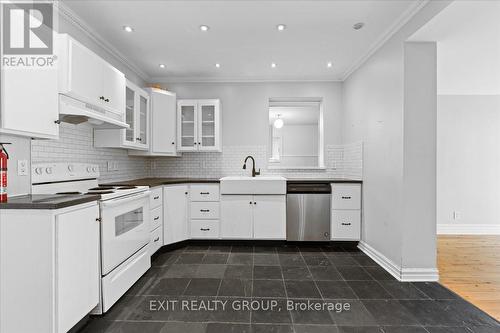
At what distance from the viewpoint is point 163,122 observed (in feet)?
12.1

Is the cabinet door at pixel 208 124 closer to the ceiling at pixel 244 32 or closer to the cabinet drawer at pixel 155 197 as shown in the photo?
the ceiling at pixel 244 32

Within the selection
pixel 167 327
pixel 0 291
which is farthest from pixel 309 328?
pixel 0 291

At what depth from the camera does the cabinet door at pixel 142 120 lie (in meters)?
3.22

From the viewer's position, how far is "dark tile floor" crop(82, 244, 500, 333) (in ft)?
5.88

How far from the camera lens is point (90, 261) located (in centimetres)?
176

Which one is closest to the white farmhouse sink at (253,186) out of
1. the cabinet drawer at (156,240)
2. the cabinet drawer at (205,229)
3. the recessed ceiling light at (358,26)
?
the cabinet drawer at (205,229)

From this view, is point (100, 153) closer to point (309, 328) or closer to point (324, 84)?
point (309, 328)

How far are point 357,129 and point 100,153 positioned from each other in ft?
11.2

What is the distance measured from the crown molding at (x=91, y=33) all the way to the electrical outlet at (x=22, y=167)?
1405 mm

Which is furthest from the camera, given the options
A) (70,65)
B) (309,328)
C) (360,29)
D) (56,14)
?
(360,29)

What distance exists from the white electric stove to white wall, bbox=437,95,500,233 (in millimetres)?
4636

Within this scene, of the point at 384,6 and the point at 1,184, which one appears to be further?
the point at 384,6

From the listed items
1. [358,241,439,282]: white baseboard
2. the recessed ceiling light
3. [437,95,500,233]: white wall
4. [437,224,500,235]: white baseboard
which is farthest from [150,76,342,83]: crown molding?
[437,224,500,235]: white baseboard

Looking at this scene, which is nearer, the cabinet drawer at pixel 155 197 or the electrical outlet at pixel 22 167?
the electrical outlet at pixel 22 167
